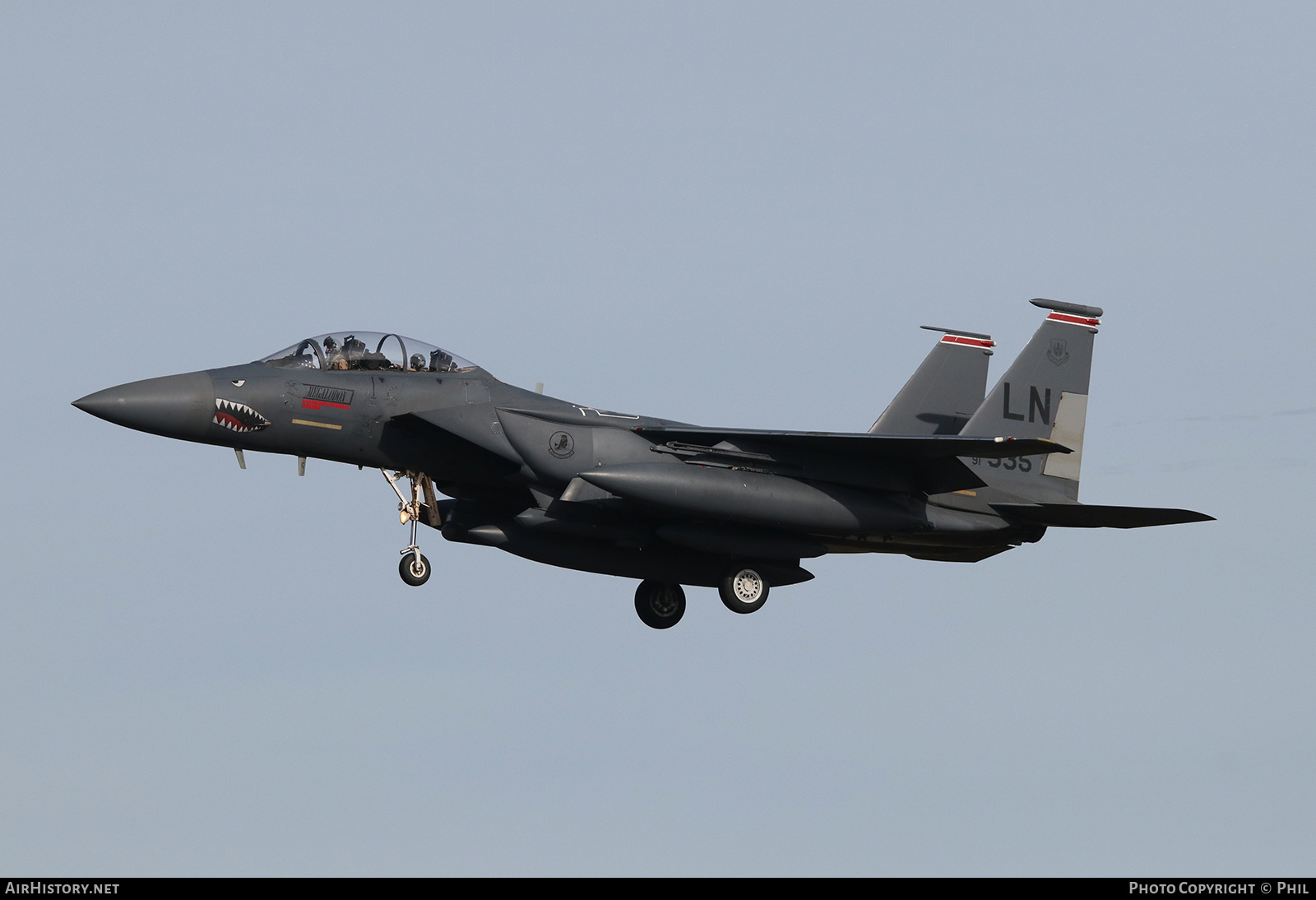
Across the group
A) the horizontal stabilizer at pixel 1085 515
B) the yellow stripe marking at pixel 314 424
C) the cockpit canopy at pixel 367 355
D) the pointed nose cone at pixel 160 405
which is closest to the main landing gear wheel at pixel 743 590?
the horizontal stabilizer at pixel 1085 515

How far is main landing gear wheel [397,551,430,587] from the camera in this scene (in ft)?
68.6

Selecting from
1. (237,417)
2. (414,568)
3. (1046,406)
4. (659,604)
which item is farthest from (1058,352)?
(237,417)

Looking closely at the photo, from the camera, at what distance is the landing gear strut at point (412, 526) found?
20.9m

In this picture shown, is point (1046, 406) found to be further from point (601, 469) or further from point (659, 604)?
point (601, 469)

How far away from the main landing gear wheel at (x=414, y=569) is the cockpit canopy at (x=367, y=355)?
238 centimetres

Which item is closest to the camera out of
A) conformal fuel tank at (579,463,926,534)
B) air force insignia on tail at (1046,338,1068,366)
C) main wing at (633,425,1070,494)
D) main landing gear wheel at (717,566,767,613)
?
conformal fuel tank at (579,463,926,534)

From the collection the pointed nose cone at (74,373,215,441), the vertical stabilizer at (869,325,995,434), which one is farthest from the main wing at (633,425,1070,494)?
the pointed nose cone at (74,373,215,441)

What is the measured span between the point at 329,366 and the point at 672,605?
6.23m

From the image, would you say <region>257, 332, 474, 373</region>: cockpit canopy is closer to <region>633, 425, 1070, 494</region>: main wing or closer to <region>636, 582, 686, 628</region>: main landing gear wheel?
<region>633, 425, 1070, 494</region>: main wing

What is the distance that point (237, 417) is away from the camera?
66.1ft

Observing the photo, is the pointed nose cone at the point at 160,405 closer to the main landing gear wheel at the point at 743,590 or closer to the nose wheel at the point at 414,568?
the nose wheel at the point at 414,568

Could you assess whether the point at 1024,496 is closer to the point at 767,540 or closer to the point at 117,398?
the point at 767,540

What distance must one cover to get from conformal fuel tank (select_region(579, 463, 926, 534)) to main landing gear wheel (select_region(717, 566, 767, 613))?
48.4 inches

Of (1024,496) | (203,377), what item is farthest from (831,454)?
(203,377)
